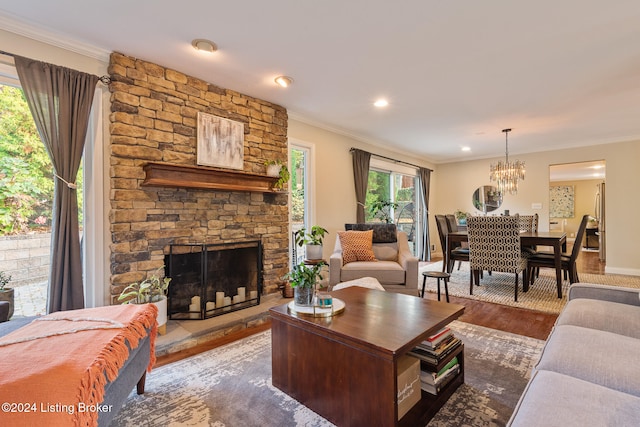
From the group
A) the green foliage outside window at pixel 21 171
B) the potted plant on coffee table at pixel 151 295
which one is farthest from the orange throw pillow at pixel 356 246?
the green foliage outside window at pixel 21 171

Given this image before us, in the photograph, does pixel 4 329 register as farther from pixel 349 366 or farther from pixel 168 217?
pixel 349 366

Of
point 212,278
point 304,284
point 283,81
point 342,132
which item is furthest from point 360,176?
point 304,284

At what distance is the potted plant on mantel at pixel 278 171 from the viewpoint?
3516mm

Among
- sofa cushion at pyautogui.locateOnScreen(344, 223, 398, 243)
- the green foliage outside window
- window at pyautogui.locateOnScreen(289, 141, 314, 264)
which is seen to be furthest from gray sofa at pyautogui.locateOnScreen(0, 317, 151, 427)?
sofa cushion at pyautogui.locateOnScreen(344, 223, 398, 243)

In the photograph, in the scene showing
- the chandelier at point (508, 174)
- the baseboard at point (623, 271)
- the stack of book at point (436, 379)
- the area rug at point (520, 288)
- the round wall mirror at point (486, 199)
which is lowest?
the area rug at point (520, 288)

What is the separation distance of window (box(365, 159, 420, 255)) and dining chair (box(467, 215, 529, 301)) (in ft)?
5.73

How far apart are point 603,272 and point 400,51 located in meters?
5.65

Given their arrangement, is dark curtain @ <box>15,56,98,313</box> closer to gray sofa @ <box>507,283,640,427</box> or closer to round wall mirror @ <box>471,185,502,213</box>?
gray sofa @ <box>507,283,640,427</box>

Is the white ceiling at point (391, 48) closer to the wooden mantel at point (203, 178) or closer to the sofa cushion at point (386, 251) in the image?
the wooden mantel at point (203, 178)

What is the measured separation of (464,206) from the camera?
7.06 m

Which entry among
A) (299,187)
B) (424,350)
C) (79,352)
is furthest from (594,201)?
(79,352)

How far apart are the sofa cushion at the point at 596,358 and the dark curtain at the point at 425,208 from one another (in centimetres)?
543

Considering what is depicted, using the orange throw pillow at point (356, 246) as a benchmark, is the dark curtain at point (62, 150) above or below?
above

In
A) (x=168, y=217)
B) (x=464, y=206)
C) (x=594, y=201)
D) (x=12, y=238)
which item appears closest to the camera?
(x=12, y=238)
